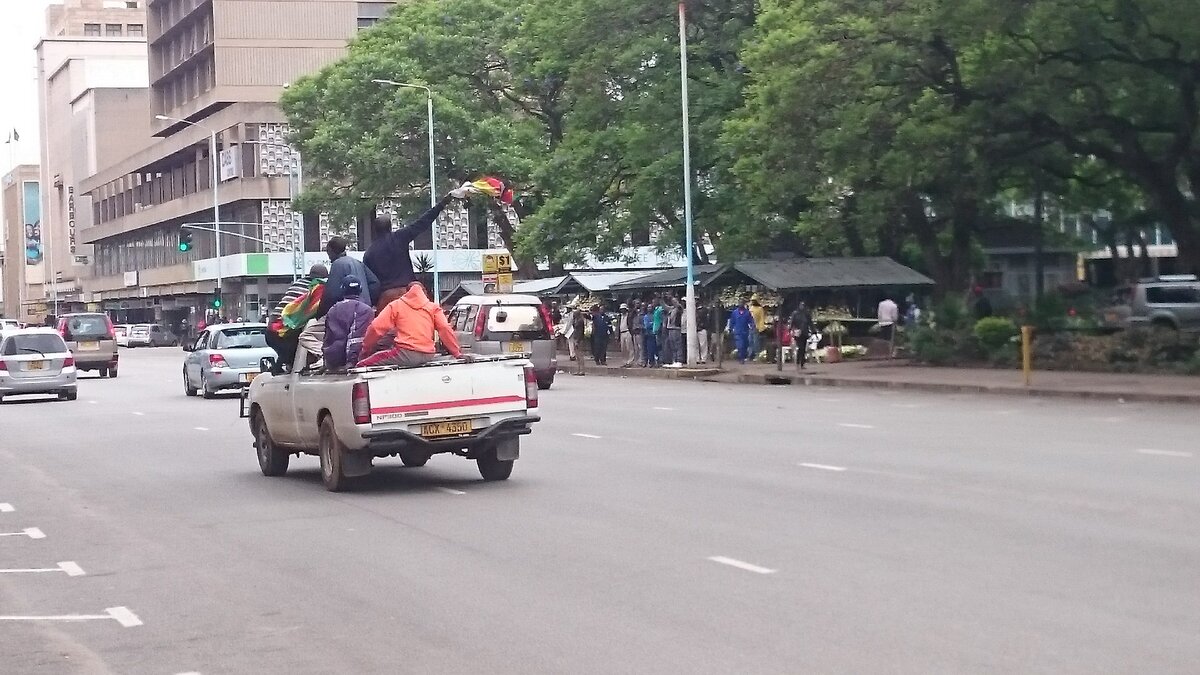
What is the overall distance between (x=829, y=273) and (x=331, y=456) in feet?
98.4

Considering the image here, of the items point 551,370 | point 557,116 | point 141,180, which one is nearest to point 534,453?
point 551,370

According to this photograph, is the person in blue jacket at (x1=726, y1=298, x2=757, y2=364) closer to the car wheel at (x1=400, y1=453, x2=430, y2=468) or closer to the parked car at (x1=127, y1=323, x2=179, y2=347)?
the car wheel at (x1=400, y1=453, x2=430, y2=468)

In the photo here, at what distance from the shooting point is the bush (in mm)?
34594

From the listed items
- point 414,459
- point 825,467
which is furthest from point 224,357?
point 825,467

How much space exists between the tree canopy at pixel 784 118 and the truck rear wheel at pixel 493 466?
17517mm

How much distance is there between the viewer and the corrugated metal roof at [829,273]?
42.3 meters

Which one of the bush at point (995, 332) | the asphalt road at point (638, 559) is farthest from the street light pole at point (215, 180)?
the asphalt road at point (638, 559)

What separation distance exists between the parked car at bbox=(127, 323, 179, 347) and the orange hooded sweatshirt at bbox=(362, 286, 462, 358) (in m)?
84.4

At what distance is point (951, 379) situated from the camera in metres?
31.3

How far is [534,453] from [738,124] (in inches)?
899

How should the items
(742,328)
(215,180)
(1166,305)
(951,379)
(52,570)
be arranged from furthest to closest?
(215,180) < (742,328) < (1166,305) < (951,379) < (52,570)

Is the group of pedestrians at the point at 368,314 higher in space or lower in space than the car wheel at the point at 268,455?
higher

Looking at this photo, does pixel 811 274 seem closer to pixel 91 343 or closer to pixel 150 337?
pixel 91 343

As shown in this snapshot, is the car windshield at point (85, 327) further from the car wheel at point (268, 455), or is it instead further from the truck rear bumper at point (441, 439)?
the truck rear bumper at point (441, 439)
